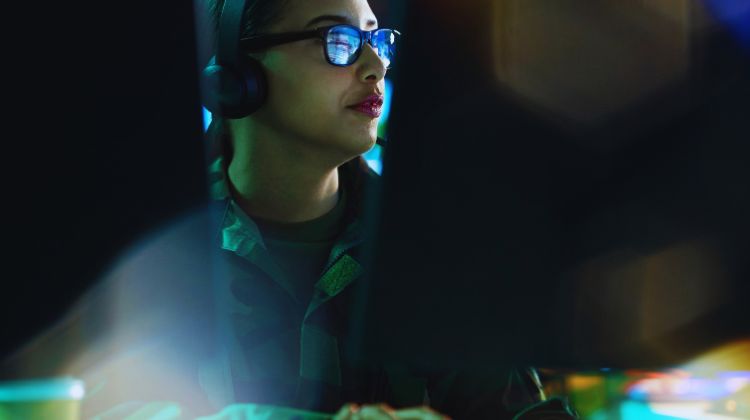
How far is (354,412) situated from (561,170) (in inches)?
11.4

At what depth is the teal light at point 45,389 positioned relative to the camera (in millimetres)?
675

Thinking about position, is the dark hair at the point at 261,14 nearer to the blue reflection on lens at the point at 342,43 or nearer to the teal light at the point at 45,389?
the blue reflection on lens at the point at 342,43

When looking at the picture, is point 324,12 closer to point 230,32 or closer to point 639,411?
point 230,32

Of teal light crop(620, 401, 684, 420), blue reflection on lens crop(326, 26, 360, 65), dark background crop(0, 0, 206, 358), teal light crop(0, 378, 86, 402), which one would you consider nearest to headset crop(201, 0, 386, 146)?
blue reflection on lens crop(326, 26, 360, 65)

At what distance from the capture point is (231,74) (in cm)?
96

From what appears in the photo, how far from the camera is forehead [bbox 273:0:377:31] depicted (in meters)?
1.01

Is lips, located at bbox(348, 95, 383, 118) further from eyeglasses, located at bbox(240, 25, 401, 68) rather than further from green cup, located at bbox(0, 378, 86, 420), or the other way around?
green cup, located at bbox(0, 378, 86, 420)

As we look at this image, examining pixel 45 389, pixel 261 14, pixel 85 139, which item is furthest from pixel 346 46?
pixel 45 389

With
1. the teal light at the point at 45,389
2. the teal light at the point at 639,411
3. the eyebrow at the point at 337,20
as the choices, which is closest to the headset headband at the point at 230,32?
the eyebrow at the point at 337,20

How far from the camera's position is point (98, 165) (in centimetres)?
66

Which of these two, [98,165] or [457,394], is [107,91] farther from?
[457,394]

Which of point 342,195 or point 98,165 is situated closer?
point 98,165

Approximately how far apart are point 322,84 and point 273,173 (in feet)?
0.49

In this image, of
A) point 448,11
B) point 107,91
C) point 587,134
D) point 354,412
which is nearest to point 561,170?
point 587,134
